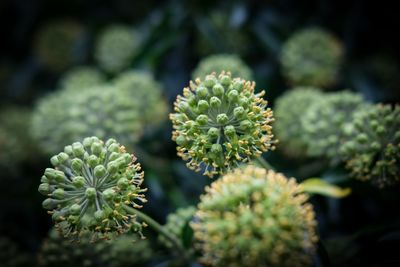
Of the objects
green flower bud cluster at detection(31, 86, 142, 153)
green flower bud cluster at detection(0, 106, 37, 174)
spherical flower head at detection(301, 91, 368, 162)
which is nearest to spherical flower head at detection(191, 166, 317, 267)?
spherical flower head at detection(301, 91, 368, 162)

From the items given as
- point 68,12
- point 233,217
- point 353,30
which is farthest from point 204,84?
point 68,12

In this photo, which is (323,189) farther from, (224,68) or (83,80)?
(83,80)

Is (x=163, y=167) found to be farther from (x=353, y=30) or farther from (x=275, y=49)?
(x=353, y=30)

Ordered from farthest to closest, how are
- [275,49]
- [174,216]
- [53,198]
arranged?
[275,49] → [174,216] → [53,198]

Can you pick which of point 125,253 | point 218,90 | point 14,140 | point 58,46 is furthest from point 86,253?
point 58,46

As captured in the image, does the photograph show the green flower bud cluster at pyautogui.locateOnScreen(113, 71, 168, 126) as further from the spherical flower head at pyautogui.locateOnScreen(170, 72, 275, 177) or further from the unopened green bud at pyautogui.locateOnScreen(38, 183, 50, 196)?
the unopened green bud at pyautogui.locateOnScreen(38, 183, 50, 196)

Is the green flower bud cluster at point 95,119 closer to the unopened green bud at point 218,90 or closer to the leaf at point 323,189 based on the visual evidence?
the unopened green bud at point 218,90
